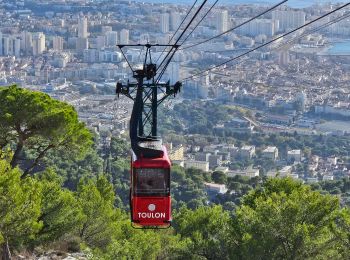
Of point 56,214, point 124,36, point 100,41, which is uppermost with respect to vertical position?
point 124,36

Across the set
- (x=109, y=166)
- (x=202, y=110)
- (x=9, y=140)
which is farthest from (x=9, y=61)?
(x=9, y=140)

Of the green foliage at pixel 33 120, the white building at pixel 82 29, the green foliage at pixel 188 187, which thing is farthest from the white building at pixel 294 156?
the white building at pixel 82 29

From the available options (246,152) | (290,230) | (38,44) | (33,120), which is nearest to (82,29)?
(38,44)

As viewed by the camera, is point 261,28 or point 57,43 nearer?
point 57,43

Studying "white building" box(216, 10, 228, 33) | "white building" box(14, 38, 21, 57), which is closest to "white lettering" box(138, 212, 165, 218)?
"white building" box(14, 38, 21, 57)

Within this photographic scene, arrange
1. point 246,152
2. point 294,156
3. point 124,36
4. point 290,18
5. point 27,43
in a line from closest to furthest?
point 246,152, point 294,156, point 124,36, point 27,43, point 290,18

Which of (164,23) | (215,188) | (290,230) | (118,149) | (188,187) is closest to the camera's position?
(290,230)

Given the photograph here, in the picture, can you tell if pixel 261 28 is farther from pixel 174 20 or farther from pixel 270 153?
pixel 270 153

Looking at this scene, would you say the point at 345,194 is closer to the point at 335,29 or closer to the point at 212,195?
the point at 212,195
